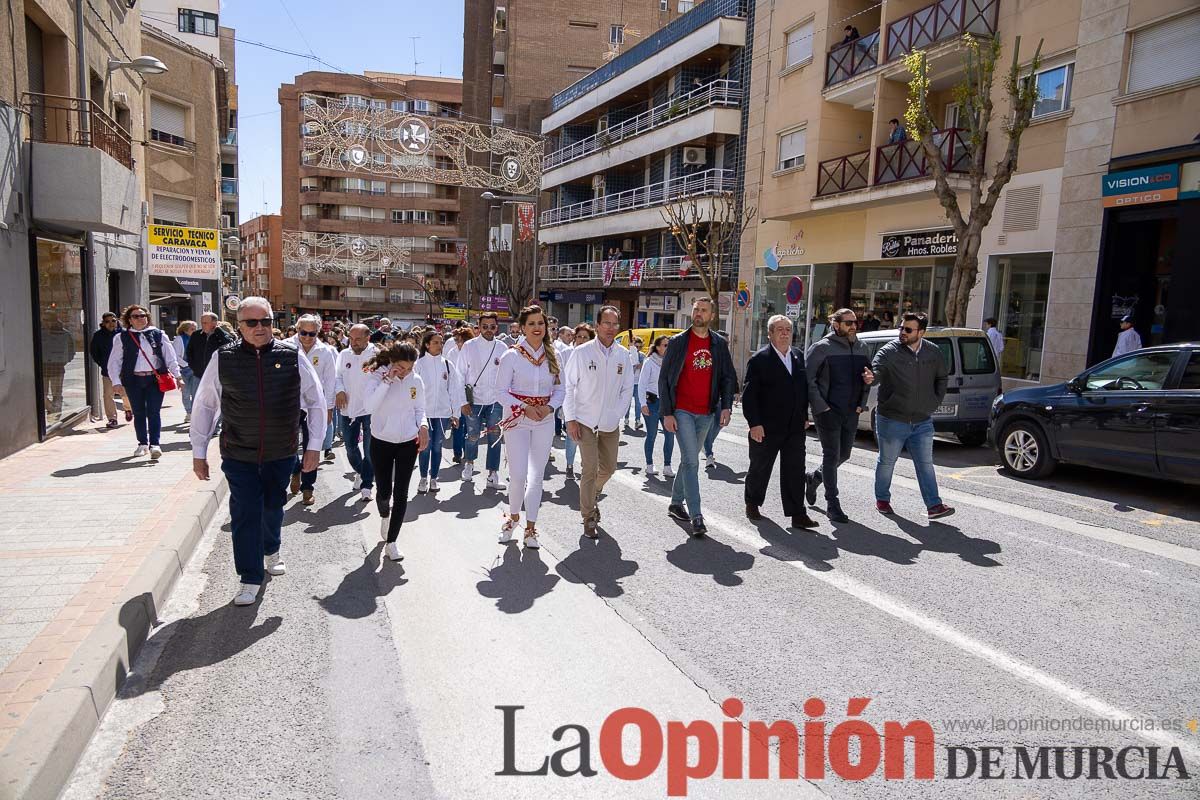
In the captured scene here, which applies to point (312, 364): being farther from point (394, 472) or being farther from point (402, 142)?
point (402, 142)

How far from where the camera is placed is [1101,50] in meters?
14.8

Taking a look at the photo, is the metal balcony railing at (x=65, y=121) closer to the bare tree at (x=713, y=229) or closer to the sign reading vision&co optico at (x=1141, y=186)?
the bare tree at (x=713, y=229)

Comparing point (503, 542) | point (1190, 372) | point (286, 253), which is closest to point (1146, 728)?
point (503, 542)

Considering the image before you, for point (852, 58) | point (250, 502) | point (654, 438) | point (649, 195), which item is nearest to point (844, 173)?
point (852, 58)

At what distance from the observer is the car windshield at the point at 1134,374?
884cm

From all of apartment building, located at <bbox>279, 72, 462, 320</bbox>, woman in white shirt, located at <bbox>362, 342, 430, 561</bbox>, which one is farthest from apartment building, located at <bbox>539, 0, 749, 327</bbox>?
apartment building, located at <bbox>279, 72, 462, 320</bbox>

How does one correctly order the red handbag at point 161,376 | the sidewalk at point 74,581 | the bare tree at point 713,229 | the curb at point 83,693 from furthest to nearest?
the bare tree at point 713,229
the red handbag at point 161,376
the sidewalk at point 74,581
the curb at point 83,693

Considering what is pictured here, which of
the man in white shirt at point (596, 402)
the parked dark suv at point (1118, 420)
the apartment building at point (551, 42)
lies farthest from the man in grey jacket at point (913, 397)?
the apartment building at point (551, 42)

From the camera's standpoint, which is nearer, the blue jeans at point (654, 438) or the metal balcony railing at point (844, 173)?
the blue jeans at point (654, 438)

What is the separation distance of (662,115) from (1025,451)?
86.5 feet

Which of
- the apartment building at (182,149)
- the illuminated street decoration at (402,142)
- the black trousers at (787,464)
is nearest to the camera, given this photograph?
the black trousers at (787,464)

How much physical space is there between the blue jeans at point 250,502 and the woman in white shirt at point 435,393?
3.64 m

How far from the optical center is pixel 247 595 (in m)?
5.12

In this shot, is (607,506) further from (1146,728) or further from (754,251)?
(754,251)
